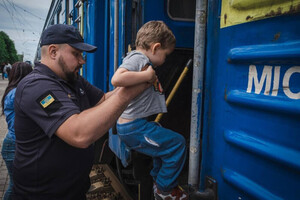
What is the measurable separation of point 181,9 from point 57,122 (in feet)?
5.55

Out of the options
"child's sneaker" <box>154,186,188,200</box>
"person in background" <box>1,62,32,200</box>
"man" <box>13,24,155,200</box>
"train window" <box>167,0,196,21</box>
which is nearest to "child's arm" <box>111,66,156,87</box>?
"man" <box>13,24,155,200</box>

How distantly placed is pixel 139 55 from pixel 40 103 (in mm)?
710

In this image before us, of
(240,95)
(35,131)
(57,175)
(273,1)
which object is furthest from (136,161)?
(273,1)

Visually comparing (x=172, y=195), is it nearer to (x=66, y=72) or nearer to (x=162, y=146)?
(x=162, y=146)

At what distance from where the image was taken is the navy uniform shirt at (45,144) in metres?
1.35

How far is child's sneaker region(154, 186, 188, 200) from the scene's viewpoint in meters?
1.85

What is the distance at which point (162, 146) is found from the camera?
1.86m

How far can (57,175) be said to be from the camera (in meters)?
1.55

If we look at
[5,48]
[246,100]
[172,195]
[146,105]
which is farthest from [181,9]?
[5,48]

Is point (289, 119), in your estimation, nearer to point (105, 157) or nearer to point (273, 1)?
point (273, 1)

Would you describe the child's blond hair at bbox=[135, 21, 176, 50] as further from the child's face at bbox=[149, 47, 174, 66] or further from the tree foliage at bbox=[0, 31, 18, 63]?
the tree foliage at bbox=[0, 31, 18, 63]

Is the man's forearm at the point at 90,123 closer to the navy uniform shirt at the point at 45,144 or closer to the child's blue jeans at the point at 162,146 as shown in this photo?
the navy uniform shirt at the point at 45,144

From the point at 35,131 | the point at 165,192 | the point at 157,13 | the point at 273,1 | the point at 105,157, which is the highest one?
the point at 157,13

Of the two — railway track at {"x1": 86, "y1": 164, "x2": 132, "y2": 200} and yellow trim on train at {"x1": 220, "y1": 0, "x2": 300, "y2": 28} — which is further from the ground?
yellow trim on train at {"x1": 220, "y1": 0, "x2": 300, "y2": 28}
